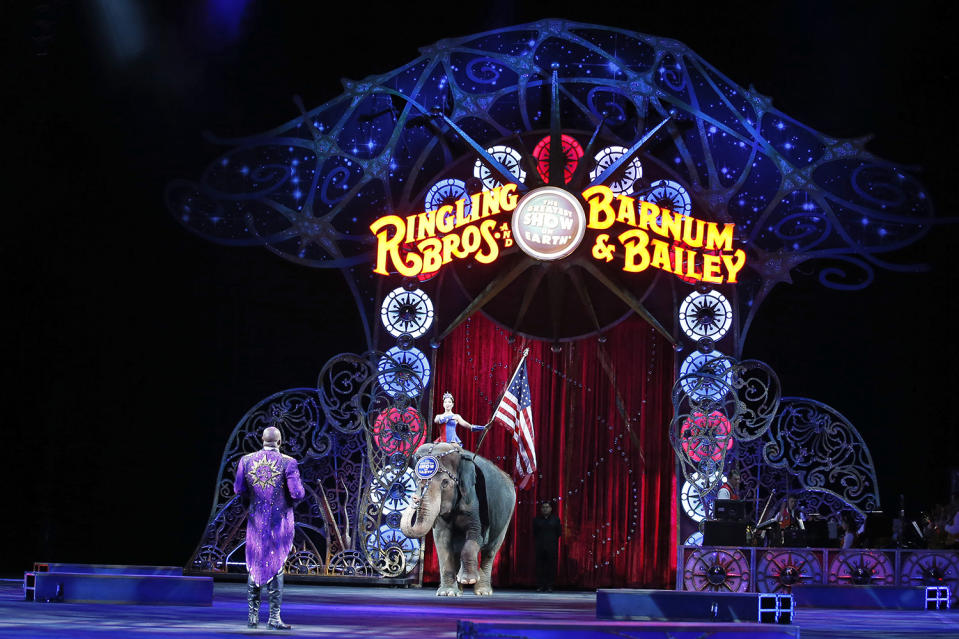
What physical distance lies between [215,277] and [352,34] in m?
4.11

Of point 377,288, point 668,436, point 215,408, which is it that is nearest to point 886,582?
point 668,436

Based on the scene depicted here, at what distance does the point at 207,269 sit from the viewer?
1752 centimetres

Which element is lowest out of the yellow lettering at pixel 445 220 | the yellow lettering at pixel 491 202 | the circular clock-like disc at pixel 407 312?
the circular clock-like disc at pixel 407 312

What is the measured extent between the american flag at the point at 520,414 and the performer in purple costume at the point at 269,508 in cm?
591

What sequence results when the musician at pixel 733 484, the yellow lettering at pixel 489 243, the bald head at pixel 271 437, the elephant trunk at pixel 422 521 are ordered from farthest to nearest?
the yellow lettering at pixel 489 243 → the musician at pixel 733 484 → the elephant trunk at pixel 422 521 → the bald head at pixel 271 437

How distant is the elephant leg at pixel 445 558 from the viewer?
542 inches

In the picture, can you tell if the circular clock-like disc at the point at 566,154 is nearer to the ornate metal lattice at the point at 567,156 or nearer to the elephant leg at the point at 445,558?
the ornate metal lattice at the point at 567,156

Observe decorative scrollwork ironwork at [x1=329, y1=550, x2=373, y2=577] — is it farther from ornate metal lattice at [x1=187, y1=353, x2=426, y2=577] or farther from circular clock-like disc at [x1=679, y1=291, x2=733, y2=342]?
circular clock-like disc at [x1=679, y1=291, x2=733, y2=342]

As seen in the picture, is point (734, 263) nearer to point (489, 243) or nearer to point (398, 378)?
point (489, 243)

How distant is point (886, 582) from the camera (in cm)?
1399

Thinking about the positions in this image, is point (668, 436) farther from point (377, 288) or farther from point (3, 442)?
point (3, 442)

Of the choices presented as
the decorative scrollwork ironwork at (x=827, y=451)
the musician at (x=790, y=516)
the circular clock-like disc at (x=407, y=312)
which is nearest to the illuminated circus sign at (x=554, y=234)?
the circular clock-like disc at (x=407, y=312)

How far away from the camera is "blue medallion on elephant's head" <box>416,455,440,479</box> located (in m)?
13.4

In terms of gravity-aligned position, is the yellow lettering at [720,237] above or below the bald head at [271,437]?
above
